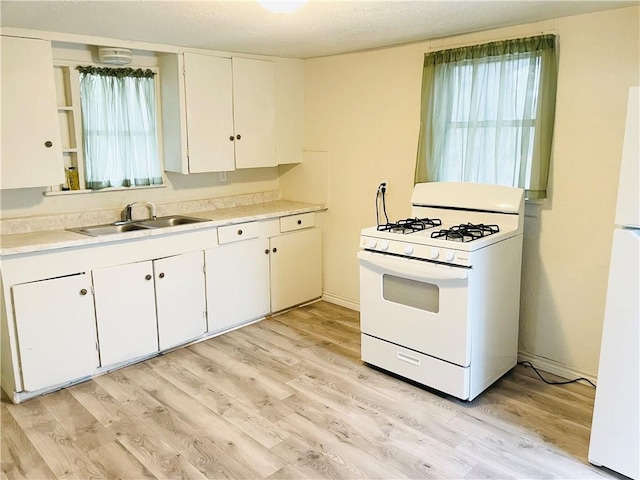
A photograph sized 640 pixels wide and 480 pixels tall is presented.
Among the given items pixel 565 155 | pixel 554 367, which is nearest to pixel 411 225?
pixel 565 155

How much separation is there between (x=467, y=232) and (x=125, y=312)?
7.22 feet

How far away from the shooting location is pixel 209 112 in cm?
388

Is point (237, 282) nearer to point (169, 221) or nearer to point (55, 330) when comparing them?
point (169, 221)

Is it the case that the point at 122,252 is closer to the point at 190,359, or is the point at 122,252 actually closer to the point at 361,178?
the point at 190,359

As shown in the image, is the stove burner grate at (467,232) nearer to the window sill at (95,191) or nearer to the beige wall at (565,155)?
the beige wall at (565,155)

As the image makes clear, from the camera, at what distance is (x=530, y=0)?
2531mm

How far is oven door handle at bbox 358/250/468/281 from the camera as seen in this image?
107 inches

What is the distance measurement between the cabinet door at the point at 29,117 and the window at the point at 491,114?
241 cm

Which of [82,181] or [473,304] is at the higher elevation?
[82,181]

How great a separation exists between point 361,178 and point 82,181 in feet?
6.88

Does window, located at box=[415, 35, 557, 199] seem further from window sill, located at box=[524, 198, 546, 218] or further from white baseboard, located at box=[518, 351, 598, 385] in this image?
white baseboard, located at box=[518, 351, 598, 385]

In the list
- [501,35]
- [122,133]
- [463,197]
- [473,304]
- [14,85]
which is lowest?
[473,304]

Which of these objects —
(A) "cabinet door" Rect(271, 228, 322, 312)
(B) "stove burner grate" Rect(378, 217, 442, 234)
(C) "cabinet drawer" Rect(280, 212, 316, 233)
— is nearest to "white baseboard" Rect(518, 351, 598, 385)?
(B) "stove burner grate" Rect(378, 217, 442, 234)

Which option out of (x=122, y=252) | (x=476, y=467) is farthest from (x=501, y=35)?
(x=122, y=252)
